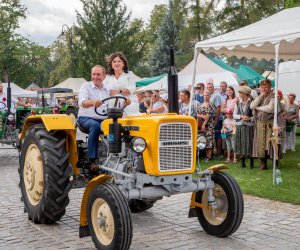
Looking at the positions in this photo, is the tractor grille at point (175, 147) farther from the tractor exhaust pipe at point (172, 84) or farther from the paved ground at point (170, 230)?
the paved ground at point (170, 230)

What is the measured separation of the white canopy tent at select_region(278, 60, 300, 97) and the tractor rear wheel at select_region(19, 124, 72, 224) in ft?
49.1

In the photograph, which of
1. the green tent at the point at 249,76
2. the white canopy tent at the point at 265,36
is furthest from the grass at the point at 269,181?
the green tent at the point at 249,76

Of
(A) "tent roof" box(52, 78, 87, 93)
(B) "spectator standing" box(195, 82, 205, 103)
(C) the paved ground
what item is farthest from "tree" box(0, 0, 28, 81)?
(C) the paved ground

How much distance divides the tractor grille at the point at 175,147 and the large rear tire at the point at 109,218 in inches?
22.4

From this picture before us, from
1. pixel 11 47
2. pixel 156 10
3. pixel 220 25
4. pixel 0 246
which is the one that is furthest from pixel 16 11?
pixel 0 246

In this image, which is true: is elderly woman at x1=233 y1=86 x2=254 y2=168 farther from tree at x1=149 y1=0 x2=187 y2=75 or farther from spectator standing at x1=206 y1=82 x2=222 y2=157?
tree at x1=149 y1=0 x2=187 y2=75

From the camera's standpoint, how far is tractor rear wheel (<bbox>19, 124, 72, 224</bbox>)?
5484mm

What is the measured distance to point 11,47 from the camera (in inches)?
1694

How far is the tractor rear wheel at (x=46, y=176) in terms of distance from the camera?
548cm

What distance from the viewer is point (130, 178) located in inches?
189

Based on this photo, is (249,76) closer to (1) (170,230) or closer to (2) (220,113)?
(2) (220,113)

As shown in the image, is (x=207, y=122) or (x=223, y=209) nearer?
(x=223, y=209)

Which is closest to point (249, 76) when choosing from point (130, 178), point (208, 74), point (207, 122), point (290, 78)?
point (290, 78)

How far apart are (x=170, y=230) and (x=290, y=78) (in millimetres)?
15164
